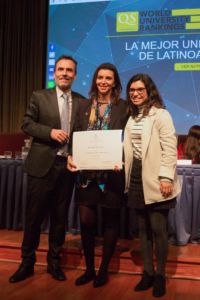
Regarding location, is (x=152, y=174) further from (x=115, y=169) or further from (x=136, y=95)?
(x=136, y=95)

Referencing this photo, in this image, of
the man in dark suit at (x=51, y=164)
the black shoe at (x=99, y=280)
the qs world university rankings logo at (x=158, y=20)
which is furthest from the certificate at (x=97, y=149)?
the qs world university rankings logo at (x=158, y=20)

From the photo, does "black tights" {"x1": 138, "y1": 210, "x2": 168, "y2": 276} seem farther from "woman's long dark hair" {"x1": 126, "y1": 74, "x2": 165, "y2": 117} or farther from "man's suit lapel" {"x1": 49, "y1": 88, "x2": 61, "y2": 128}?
"man's suit lapel" {"x1": 49, "y1": 88, "x2": 61, "y2": 128}

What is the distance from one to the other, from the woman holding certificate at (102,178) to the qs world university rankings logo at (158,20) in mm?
2408

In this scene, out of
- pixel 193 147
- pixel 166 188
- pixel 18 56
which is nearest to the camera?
pixel 166 188

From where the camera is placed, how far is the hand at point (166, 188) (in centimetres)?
204

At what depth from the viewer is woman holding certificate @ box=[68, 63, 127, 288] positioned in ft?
7.09

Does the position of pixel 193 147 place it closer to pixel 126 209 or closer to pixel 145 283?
pixel 126 209

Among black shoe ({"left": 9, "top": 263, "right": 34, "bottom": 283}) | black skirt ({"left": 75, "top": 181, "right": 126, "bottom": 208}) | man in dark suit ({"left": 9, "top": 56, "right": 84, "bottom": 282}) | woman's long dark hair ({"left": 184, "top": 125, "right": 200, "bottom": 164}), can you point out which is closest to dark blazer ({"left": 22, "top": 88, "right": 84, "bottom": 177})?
man in dark suit ({"left": 9, "top": 56, "right": 84, "bottom": 282})

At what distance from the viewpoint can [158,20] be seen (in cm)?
435

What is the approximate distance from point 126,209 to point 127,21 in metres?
2.42

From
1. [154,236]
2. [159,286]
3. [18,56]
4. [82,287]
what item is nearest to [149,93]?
[154,236]

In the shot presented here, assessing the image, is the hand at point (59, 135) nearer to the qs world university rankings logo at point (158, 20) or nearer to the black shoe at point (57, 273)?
the black shoe at point (57, 273)

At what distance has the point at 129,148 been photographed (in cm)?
216

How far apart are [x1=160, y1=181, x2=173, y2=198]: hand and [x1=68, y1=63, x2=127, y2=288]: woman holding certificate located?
250 millimetres
